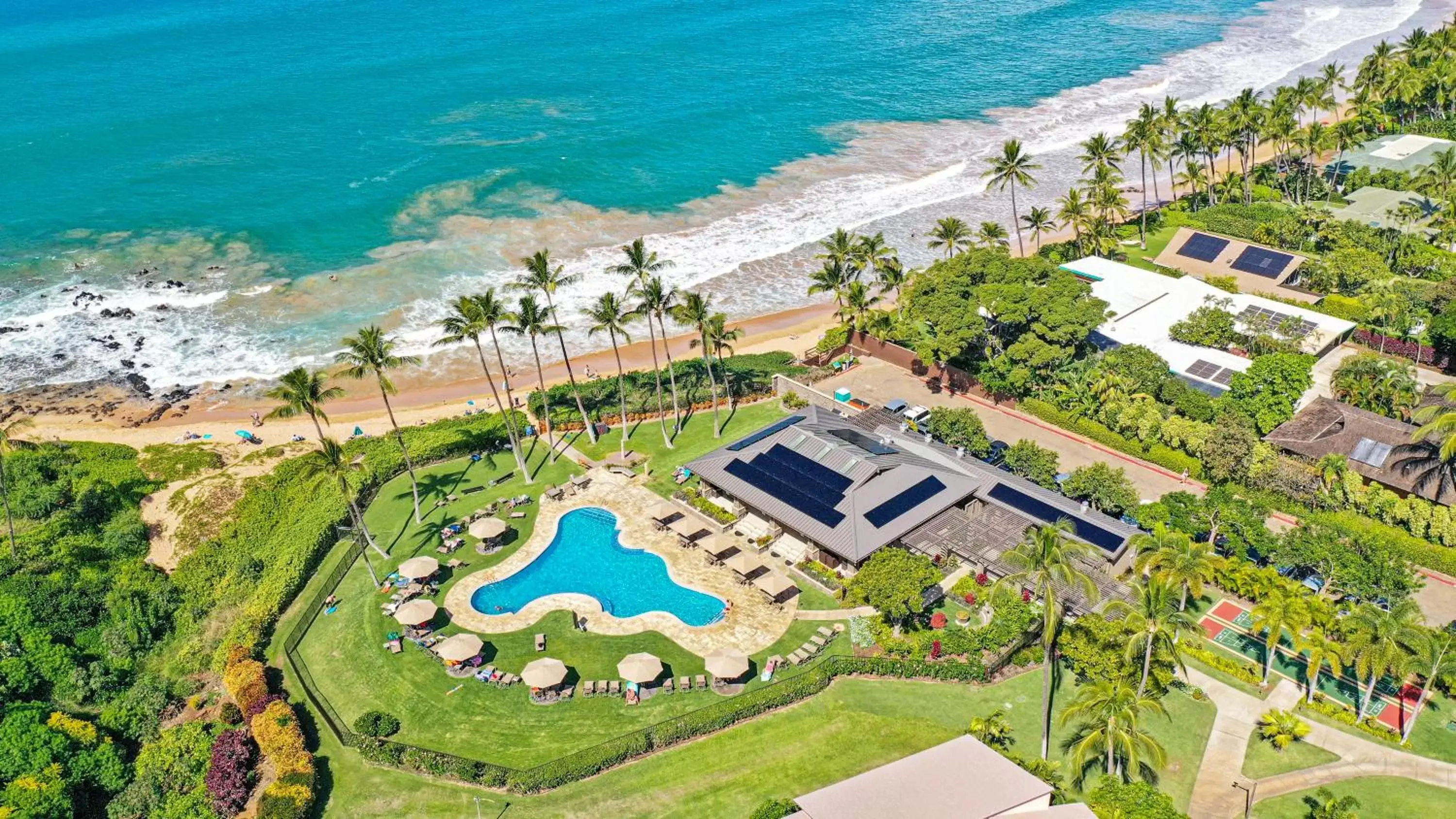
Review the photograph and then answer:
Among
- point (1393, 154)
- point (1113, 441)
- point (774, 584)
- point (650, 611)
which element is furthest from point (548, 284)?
point (1393, 154)

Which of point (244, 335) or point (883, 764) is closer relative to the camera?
point (883, 764)

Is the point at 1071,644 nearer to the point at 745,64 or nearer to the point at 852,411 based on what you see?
the point at 852,411

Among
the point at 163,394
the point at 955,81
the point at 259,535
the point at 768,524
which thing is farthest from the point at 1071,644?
the point at 955,81

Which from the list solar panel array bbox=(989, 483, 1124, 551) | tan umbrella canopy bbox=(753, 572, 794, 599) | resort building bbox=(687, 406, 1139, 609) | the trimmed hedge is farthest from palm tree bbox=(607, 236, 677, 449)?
the trimmed hedge

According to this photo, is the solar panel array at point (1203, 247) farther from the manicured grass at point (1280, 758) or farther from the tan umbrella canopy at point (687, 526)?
the tan umbrella canopy at point (687, 526)

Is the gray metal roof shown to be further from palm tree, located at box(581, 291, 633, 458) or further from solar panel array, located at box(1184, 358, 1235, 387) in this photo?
solar panel array, located at box(1184, 358, 1235, 387)

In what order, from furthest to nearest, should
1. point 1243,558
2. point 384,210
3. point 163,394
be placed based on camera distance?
point 384,210 < point 163,394 < point 1243,558

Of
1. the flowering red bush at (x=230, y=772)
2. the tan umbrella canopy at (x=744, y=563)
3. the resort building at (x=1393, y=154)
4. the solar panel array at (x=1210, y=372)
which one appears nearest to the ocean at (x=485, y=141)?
the resort building at (x=1393, y=154)
